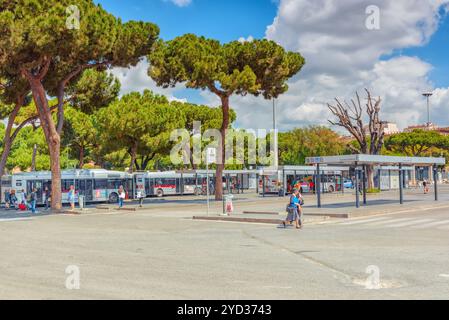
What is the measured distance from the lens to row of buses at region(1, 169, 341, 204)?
39.0 metres

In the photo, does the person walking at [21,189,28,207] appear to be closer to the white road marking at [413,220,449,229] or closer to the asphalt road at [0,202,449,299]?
the asphalt road at [0,202,449,299]

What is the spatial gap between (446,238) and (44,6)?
2145 centimetres

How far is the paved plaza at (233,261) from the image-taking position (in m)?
8.12

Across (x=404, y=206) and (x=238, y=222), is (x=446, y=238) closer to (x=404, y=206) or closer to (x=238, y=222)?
(x=238, y=222)

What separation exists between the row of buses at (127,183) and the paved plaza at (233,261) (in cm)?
1734

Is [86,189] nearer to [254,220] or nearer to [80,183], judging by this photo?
[80,183]

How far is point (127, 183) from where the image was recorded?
46.1 metres

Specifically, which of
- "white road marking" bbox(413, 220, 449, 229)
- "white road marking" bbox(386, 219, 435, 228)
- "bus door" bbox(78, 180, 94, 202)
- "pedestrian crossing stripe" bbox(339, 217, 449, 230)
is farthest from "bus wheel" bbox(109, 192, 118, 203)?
"white road marking" bbox(413, 220, 449, 229)

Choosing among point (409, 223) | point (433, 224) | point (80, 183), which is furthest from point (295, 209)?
point (80, 183)

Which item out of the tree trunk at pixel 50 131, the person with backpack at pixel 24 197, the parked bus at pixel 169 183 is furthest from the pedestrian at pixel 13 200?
the parked bus at pixel 169 183

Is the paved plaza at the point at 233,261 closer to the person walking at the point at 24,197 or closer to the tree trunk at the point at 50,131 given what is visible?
the tree trunk at the point at 50,131

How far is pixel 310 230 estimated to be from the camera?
59.4 ft

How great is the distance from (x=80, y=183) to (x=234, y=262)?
105 feet
